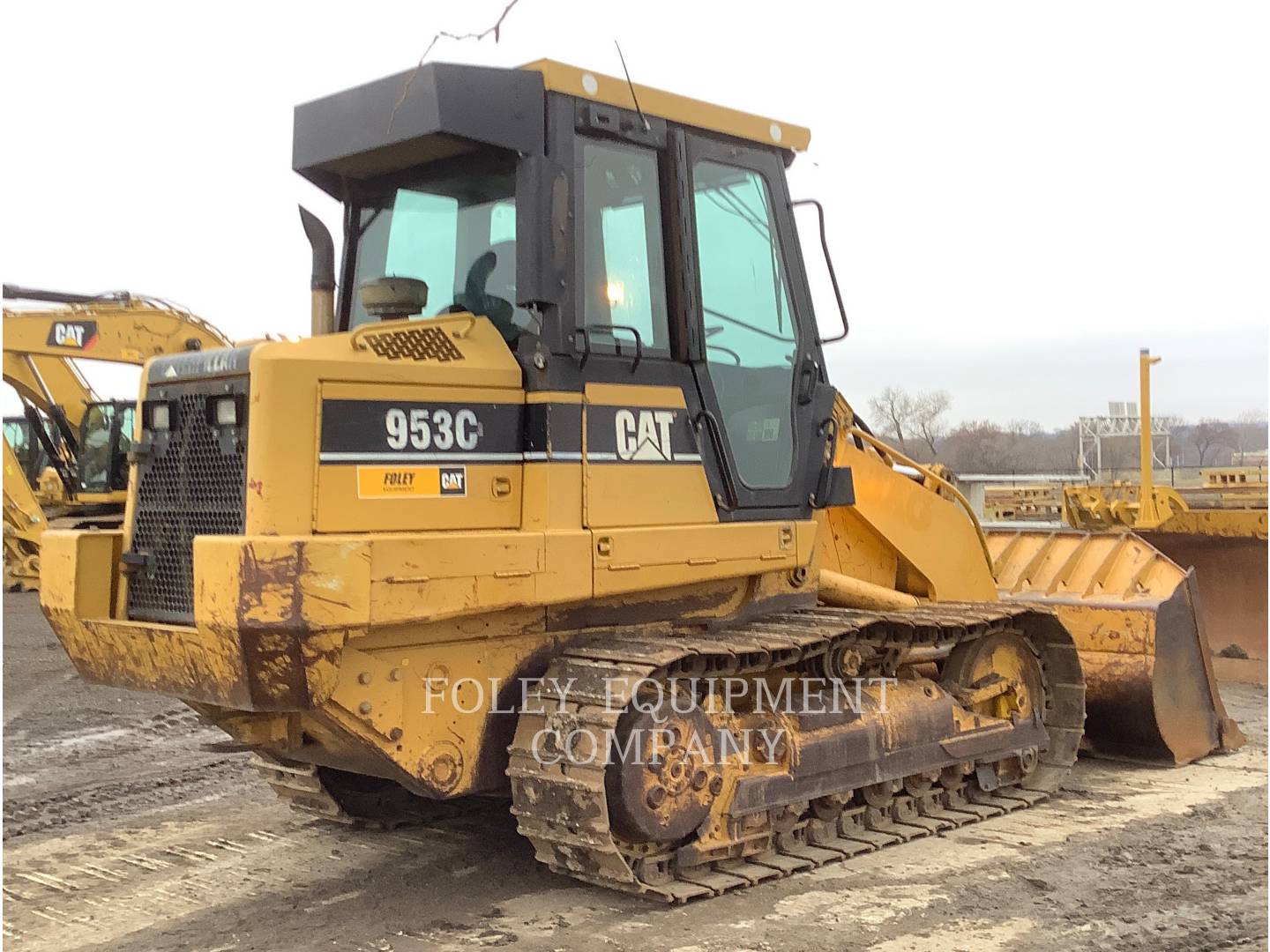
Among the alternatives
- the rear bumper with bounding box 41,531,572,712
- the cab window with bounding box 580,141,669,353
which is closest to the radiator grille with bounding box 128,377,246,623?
the rear bumper with bounding box 41,531,572,712

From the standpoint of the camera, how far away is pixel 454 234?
5551mm

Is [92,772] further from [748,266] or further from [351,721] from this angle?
[748,266]

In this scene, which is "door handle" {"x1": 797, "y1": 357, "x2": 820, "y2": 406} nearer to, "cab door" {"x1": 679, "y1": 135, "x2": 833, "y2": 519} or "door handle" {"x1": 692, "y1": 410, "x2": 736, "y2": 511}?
"cab door" {"x1": 679, "y1": 135, "x2": 833, "y2": 519}

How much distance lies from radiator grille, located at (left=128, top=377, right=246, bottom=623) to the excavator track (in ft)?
4.46

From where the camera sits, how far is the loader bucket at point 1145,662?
7559mm

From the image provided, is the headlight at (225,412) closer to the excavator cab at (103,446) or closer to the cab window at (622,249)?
the cab window at (622,249)

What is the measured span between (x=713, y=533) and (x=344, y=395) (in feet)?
5.69

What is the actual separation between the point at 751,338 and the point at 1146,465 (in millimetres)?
8008

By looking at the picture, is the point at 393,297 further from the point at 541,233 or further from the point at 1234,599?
the point at 1234,599

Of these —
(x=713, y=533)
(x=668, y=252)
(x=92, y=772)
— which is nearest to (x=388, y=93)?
(x=668, y=252)

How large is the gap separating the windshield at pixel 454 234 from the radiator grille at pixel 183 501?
1.07 metres

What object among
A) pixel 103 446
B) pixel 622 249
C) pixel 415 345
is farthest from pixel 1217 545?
pixel 103 446

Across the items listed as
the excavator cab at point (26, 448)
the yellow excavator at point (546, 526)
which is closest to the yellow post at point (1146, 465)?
the yellow excavator at point (546, 526)

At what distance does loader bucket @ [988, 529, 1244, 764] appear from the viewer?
756cm
